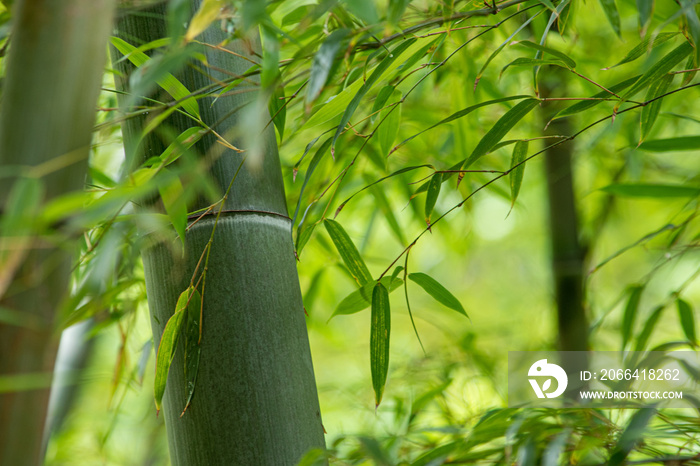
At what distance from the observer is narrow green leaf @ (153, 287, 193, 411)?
43cm

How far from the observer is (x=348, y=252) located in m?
0.55

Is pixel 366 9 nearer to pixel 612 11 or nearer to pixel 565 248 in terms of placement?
pixel 612 11

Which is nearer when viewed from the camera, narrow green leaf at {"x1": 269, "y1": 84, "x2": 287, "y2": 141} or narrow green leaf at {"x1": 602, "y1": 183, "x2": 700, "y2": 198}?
narrow green leaf at {"x1": 269, "y1": 84, "x2": 287, "y2": 141}

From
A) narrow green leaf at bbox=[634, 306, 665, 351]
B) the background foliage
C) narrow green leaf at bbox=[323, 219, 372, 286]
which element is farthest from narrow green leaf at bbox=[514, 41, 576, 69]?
narrow green leaf at bbox=[634, 306, 665, 351]

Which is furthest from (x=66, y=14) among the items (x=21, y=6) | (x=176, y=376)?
(x=176, y=376)

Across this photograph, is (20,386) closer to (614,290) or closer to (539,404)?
(539,404)

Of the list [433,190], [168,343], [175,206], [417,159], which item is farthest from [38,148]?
[417,159]

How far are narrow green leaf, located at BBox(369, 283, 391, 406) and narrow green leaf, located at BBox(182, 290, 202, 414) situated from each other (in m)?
0.16

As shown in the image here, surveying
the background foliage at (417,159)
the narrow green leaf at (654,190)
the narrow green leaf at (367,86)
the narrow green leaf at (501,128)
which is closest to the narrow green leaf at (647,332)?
the background foliage at (417,159)

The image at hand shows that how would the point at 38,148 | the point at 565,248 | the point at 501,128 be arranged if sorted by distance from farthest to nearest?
the point at 565,248 < the point at 501,128 < the point at 38,148

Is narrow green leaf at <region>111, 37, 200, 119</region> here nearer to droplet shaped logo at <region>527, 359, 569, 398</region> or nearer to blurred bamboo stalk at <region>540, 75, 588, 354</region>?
droplet shaped logo at <region>527, 359, 569, 398</region>

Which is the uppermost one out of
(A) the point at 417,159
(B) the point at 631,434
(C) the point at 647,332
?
(A) the point at 417,159

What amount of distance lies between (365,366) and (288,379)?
127cm

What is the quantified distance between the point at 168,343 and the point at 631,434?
35 cm
